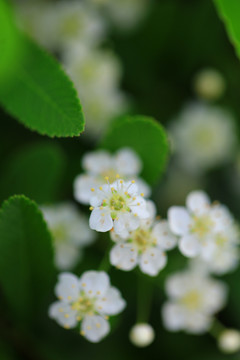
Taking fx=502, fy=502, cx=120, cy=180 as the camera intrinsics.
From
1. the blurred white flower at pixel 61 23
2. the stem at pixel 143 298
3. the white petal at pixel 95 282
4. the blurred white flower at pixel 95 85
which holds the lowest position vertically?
the white petal at pixel 95 282

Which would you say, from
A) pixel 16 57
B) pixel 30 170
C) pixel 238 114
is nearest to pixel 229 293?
pixel 238 114

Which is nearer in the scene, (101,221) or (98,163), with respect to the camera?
(101,221)

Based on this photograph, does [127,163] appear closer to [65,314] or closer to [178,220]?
A: [178,220]

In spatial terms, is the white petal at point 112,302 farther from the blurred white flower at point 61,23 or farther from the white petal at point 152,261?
the blurred white flower at point 61,23

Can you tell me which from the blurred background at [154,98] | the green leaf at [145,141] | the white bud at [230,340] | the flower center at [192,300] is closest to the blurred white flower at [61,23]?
the blurred background at [154,98]

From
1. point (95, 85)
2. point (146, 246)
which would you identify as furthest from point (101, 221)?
point (95, 85)

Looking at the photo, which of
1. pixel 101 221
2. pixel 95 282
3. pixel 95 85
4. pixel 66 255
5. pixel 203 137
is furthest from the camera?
pixel 203 137
